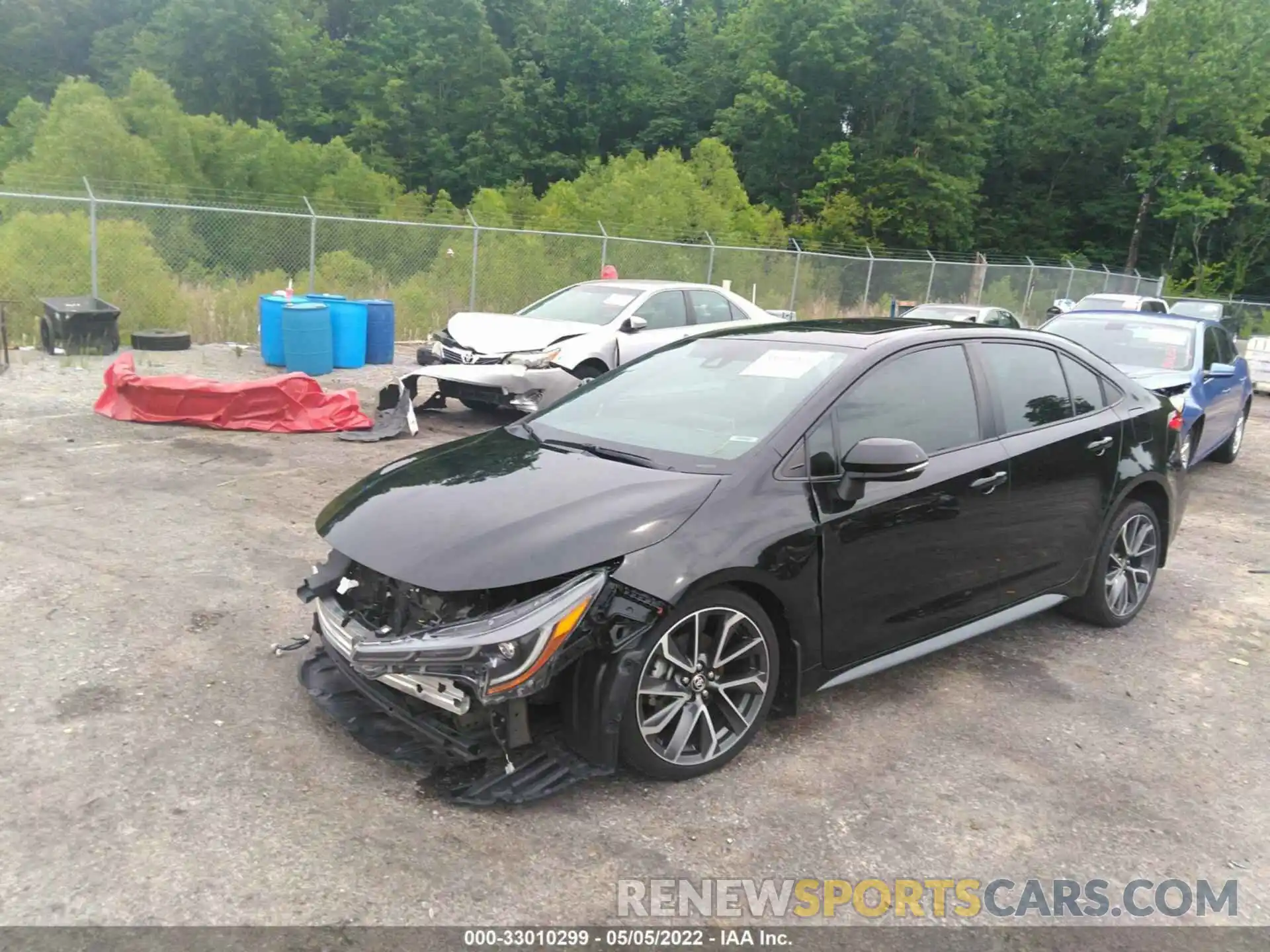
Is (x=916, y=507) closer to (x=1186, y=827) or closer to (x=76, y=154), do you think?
(x=1186, y=827)

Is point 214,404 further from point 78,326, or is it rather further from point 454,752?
point 454,752

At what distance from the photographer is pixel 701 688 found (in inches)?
129

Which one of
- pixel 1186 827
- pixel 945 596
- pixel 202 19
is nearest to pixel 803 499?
pixel 945 596

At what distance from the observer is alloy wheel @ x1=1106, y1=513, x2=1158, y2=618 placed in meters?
→ 4.96

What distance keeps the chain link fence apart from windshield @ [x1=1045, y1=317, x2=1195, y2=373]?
9.72 metres

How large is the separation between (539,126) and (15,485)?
4143cm

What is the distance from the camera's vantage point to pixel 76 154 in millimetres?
23297

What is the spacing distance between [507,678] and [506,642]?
0.36 ft

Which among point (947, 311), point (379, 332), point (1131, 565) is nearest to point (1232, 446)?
point (1131, 565)

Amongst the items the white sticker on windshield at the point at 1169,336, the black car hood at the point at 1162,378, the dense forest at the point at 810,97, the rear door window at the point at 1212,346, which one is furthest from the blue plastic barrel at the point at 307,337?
the dense forest at the point at 810,97

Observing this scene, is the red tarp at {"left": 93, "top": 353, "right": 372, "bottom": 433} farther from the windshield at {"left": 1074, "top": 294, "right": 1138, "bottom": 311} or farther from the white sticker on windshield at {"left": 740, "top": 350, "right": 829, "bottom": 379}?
the windshield at {"left": 1074, "top": 294, "right": 1138, "bottom": 311}

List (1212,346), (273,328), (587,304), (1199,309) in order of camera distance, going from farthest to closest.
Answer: (1199,309) < (273,328) < (587,304) < (1212,346)

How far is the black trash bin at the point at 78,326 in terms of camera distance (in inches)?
444

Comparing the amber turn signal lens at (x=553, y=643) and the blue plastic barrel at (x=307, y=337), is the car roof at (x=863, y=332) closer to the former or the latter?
the amber turn signal lens at (x=553, y=643)
